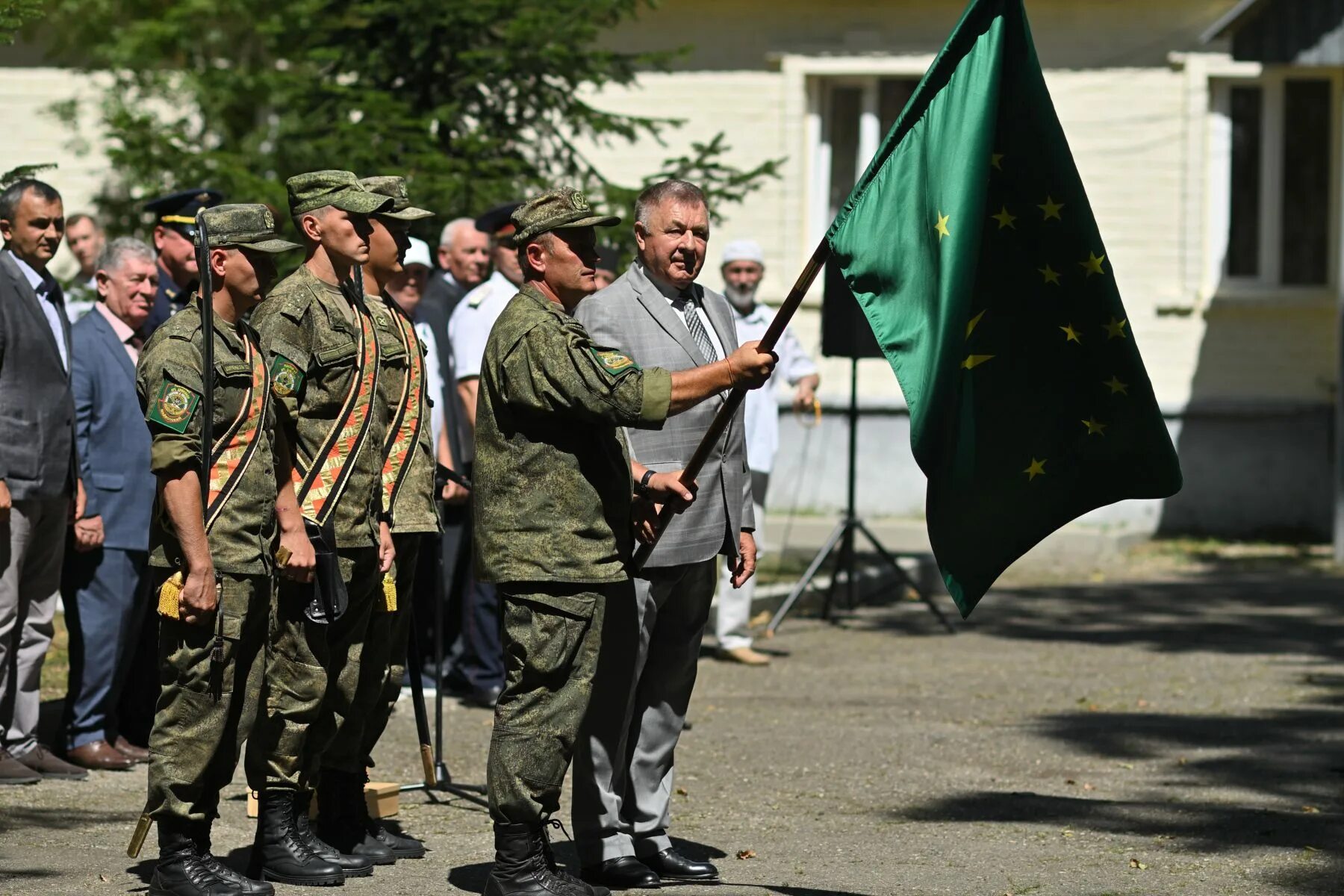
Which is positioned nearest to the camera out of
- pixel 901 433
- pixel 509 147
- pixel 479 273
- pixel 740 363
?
pixel 740 363

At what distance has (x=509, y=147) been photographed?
12.4m

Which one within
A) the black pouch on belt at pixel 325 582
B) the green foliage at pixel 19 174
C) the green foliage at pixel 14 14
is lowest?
the black pouch on belt at pixel 325 582

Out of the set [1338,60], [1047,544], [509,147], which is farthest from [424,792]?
[1338,60]

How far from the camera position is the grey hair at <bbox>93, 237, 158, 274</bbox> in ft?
27.5

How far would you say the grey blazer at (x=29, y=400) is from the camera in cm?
773

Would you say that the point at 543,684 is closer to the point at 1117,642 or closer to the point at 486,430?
the point at 486,430

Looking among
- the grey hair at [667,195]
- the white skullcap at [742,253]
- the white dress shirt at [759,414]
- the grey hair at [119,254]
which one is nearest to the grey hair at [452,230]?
the white dress shirt at [759,414]

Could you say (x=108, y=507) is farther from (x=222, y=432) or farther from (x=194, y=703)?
(x=194, y=703)

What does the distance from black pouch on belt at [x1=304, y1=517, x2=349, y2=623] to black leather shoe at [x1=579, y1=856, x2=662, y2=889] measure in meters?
1.19

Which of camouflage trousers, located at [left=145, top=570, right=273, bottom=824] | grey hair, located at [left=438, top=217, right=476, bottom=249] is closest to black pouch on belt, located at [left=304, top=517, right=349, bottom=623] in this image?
camouflage trousers, located at [left=145, top=570, right=273, bottom=824]

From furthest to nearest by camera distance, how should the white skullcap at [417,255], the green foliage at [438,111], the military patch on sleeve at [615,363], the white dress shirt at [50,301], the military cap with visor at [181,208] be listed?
1. the green foliage at [438,111]
2. the white skullcap at [417,255]
3. the military cap with visor at [181,208]
4. the white dress shirt at [50,301]
5. the military patch on sleeve at [615,363]

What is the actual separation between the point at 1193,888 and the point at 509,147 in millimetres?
7517

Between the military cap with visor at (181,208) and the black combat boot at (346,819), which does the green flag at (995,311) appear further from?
the military cap with visor at (181,208)

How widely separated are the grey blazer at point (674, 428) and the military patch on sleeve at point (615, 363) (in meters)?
0.67
